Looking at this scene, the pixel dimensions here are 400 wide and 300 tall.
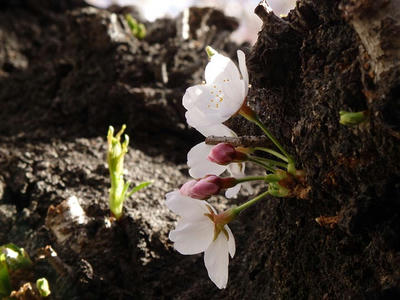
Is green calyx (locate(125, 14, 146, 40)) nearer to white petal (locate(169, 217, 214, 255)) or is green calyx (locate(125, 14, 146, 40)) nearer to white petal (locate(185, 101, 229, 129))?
white petal (locate(185, 101, 229, 129))

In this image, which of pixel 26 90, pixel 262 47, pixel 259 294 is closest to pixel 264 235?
pixel 259 294

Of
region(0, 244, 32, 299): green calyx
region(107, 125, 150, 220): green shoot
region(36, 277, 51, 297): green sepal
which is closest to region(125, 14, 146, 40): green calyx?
region(107, 125, 150, 220): green shoot

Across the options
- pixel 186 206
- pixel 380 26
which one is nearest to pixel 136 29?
pixel 186 206

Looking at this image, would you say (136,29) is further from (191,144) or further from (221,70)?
(221,70)

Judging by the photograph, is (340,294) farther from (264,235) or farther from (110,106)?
(110,106)

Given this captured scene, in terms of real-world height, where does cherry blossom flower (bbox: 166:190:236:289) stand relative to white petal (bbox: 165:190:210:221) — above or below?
below
